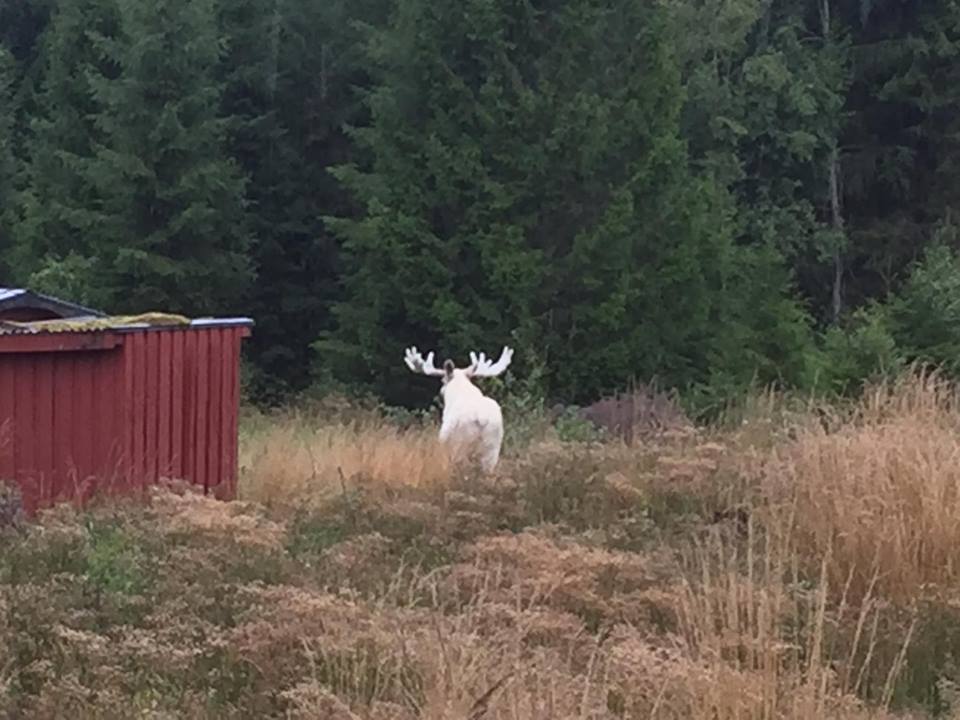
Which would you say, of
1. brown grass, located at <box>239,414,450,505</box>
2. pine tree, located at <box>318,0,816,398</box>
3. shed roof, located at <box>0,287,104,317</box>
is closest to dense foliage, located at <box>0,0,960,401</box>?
pine tree, located at <box>318,0,816,398</box>

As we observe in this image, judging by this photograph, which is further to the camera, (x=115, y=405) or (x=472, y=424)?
(x=472, y=424)

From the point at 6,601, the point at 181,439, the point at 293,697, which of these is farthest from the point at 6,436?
the point at 293,697

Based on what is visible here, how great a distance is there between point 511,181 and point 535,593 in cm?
1838

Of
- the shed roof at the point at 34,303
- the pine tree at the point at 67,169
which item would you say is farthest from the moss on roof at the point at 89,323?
the pine tree at the point at 67,169

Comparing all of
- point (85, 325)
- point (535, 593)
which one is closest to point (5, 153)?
point (85, 325)

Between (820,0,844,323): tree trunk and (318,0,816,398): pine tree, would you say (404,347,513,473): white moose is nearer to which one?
(318,0,816,398): pine tree

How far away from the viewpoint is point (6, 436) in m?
9.64

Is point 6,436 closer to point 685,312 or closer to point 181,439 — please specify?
point 181,439

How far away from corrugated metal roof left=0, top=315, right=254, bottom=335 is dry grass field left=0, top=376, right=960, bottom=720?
4.19 ft

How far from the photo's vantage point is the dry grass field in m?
4.81

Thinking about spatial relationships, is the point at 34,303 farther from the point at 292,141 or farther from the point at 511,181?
the point at 292,141

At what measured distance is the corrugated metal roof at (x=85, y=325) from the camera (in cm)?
980

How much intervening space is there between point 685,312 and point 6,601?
64.2 ft

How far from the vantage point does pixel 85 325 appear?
10.1m
